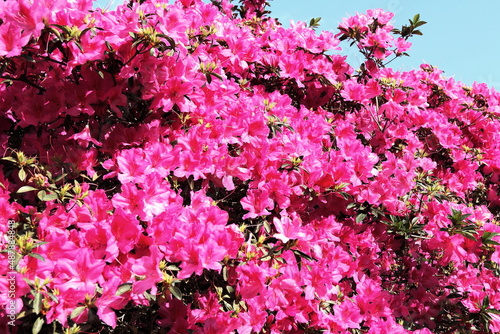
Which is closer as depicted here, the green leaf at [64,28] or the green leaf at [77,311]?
the green leaf at [77,311]

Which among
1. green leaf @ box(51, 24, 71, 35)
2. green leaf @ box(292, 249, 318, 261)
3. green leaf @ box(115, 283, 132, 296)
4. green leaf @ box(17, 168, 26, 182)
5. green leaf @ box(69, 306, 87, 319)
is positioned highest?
green leaf @ box(51, 24, 71, 35)

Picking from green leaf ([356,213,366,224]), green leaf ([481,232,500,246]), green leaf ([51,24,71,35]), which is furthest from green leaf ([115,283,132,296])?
green leaf ([481,232,500,246])

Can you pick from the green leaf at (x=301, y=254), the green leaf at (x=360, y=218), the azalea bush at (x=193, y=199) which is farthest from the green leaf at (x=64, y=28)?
the green leaf at (x=360, y=218)

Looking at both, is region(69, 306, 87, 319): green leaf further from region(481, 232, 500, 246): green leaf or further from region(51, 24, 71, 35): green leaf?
region(481, 232, 500, 246): green leaf

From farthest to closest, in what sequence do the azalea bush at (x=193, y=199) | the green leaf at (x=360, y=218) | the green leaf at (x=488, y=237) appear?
the green leaf at (x=360, y=218), the green leaf at (x=488, y=237), the azalea bush at (x=193, y=199)

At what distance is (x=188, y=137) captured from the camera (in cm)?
178

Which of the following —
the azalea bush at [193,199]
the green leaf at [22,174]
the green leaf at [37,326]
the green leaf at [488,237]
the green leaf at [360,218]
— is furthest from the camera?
the green leaf at [360,218]

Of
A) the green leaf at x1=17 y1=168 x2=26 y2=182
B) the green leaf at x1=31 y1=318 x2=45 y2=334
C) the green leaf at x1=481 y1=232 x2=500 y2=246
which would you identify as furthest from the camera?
the green leaf at x1=481 y1=232 x2=500 y2=246

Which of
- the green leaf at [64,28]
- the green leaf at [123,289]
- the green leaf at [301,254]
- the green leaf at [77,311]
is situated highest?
the green leaf at [64,28]

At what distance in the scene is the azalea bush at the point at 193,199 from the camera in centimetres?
135

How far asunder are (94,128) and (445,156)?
2527mm

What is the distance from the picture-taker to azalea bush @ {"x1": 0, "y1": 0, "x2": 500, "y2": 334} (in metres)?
1.35

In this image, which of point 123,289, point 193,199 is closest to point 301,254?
point 193,199

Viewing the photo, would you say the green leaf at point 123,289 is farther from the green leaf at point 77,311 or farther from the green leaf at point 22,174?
the green leaf at point 22,174
